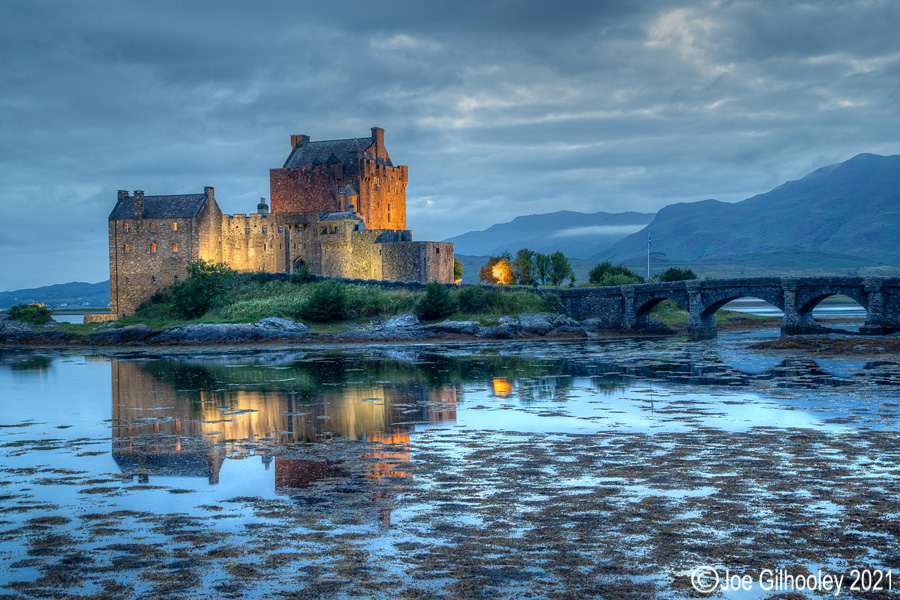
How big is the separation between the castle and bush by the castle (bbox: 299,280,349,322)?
8.05 m

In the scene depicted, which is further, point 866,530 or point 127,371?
point 127,371

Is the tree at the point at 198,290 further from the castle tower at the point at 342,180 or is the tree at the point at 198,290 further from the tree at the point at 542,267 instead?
the tree at the point at 542,267

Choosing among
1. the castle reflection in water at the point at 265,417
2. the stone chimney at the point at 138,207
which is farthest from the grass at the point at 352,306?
the castle reflection in water at the point at 265,417

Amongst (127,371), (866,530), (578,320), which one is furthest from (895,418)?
(578,320)

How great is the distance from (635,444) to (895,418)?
7323mm

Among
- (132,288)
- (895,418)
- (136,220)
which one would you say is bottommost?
(895,418)

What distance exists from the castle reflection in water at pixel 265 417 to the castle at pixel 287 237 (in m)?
32.0

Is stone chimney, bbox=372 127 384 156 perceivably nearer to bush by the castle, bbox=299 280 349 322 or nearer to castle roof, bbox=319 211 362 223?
castle roof, bbox=319 211 362 223

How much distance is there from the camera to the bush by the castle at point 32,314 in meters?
67.0

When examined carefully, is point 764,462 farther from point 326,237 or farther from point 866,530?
point 326,237

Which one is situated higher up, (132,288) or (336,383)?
(132,288)

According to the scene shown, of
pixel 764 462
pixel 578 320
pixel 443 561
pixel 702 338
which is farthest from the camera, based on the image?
pixel 578 320

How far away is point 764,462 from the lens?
45.2 feet

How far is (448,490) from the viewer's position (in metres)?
12.1
